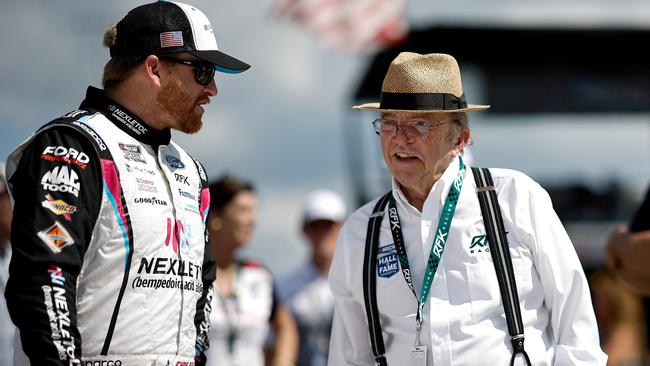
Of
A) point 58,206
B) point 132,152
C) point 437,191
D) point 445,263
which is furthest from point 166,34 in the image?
point 445,263

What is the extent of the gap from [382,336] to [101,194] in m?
1.28

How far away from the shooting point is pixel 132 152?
422 centimetres

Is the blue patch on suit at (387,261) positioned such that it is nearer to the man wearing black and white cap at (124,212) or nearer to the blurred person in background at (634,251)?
the man wearing black and white cap at (124,212)

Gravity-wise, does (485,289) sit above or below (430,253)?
below

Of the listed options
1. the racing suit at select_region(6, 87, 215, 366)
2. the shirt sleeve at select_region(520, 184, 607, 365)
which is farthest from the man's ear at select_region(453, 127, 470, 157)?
the racing suit at select_region(6, 87, 215, 366)

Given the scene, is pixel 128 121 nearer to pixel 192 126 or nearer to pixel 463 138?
pixel 192 126

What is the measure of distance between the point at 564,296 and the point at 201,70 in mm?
1608

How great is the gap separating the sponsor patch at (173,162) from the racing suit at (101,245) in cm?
2

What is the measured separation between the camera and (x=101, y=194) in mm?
4047

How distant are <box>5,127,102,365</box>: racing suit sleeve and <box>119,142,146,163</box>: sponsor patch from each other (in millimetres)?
149

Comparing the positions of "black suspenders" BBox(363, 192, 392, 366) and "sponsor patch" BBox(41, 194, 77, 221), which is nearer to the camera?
"sponsor patch" BBox(41, 194, 77, 221)

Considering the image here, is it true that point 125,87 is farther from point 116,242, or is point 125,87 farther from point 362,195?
point 362,195

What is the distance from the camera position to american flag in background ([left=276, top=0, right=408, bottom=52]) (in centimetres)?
2023

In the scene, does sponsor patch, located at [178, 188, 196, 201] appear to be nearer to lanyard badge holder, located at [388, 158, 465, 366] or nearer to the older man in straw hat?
the older man in straw hat
